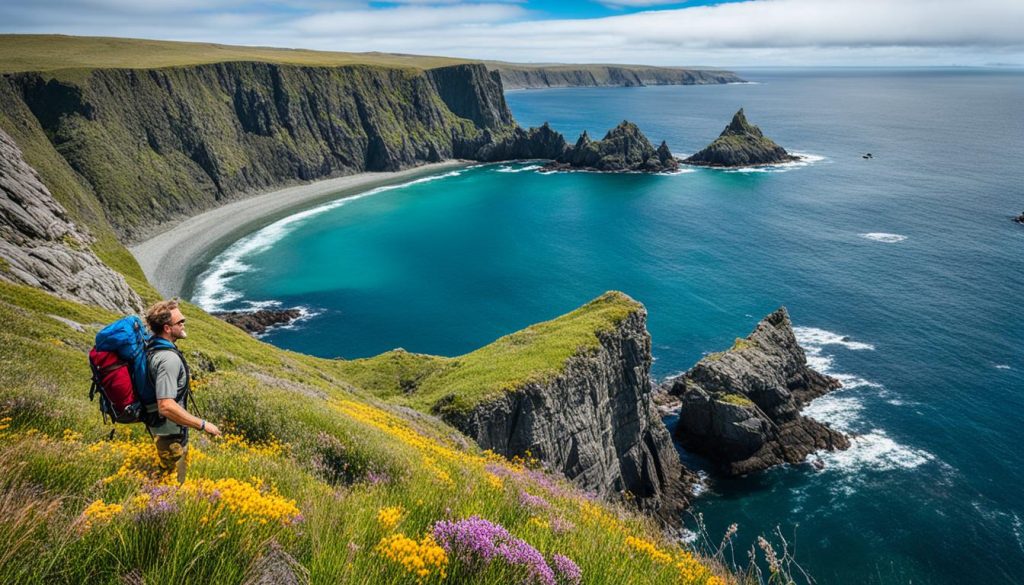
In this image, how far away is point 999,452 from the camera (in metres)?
47.3

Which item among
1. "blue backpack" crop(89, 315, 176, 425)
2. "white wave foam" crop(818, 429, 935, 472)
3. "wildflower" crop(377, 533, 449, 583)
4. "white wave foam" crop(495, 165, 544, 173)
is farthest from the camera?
"white wave foam" crop(495, 165, 544, 173)

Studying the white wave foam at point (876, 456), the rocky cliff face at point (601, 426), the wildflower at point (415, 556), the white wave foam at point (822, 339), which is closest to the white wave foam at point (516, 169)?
the white wave foam at point (822, 339)

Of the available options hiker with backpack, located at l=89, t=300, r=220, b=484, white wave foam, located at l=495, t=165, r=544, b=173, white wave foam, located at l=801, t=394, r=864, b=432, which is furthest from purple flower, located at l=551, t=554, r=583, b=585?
white wave foam, located at l=495, t=165, r=544, b=173

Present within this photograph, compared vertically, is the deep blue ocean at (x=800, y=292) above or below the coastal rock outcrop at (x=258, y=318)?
below

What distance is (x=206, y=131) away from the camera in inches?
5792

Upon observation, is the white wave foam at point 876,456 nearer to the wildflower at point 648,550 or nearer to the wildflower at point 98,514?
the wildflower at point 648,550

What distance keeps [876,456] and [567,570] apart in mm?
52225

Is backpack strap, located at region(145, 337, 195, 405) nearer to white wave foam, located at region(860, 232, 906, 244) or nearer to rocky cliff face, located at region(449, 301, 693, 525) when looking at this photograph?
rocky cliff face, located at region(449, 301, 693, 525)

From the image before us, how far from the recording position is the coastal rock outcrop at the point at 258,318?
72750 mm

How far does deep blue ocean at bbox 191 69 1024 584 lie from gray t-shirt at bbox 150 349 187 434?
40473 millimetres

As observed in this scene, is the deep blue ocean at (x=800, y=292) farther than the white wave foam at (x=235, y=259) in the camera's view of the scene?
No

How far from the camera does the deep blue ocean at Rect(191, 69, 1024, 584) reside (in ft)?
140

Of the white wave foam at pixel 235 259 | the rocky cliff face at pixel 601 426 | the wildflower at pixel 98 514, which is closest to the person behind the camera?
the wildflower at pixel 98 514

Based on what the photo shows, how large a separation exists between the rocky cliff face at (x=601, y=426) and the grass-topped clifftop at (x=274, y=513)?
57.8ft
